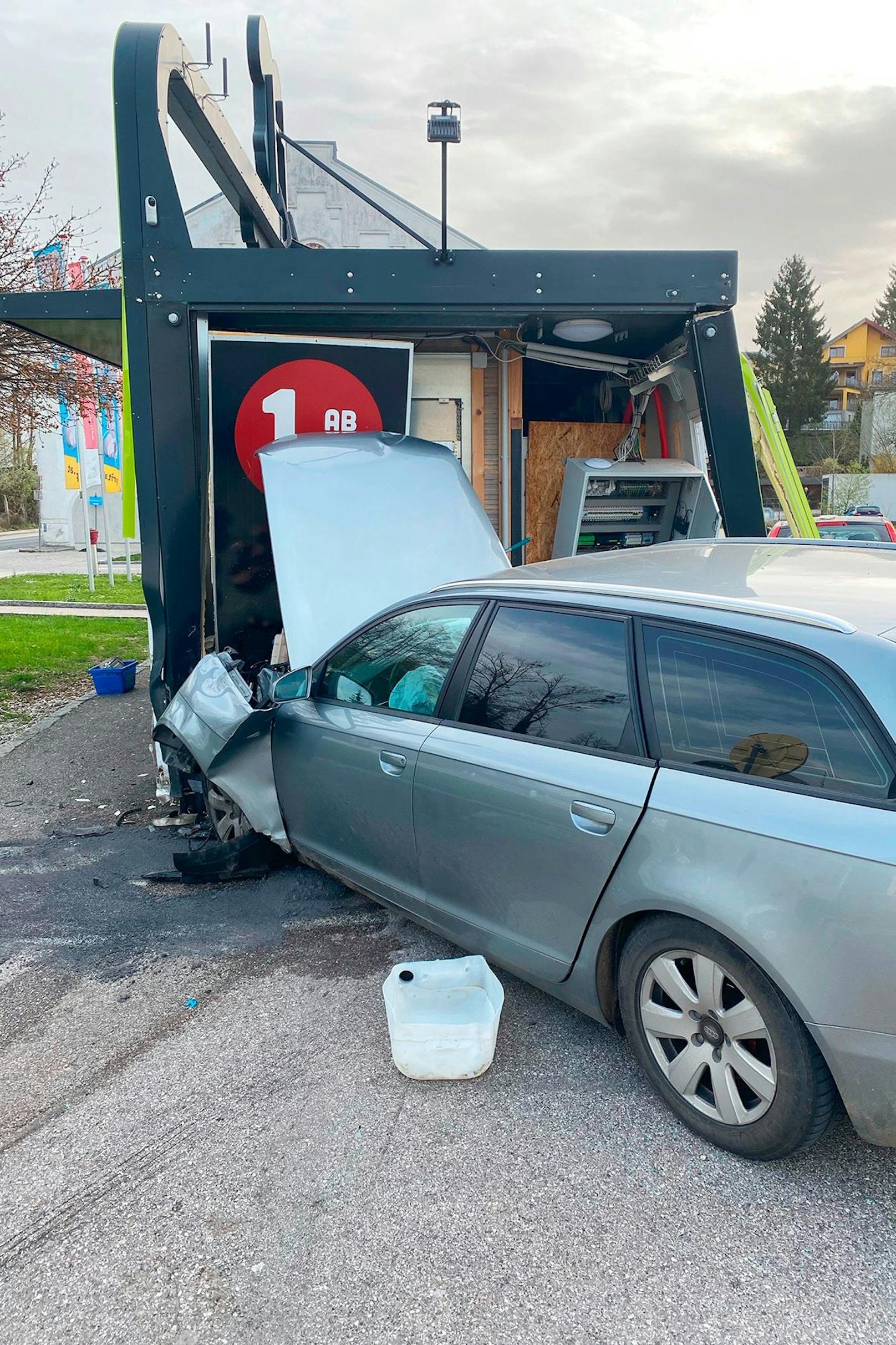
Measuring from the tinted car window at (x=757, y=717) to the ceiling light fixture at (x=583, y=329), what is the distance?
11.9 ft

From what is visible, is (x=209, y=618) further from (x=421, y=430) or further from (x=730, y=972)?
(x=730, y=972)

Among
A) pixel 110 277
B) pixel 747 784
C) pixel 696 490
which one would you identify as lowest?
pixel 747 784

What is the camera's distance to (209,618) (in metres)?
6.23

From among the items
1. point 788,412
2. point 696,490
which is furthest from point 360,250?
point 788,412

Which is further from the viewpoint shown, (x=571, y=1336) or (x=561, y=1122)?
(x=561, y=1122)

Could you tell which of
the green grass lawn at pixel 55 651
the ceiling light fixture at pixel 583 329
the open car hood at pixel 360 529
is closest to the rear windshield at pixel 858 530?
the ceiling light fixture at pixel 583 329

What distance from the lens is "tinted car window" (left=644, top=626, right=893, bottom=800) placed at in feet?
7.18

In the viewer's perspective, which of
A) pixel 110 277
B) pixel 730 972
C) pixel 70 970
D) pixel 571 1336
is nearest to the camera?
pixel 571 1336

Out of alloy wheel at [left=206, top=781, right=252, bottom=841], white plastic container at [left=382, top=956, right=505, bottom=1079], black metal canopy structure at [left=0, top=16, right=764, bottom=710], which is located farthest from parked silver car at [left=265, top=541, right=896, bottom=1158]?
black metal canopy structure at [left=0, top=16, right=764, bottom=710]

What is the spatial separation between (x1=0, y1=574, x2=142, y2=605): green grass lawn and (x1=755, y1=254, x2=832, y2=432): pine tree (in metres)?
47.9

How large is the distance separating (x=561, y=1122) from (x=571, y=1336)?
71 cm

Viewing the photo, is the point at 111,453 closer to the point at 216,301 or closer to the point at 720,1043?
the point at 216,301

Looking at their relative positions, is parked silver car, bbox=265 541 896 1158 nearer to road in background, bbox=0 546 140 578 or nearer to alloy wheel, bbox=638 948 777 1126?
alloy wheel, bbox=638 948 777 1126

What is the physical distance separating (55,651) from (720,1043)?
10010mm
